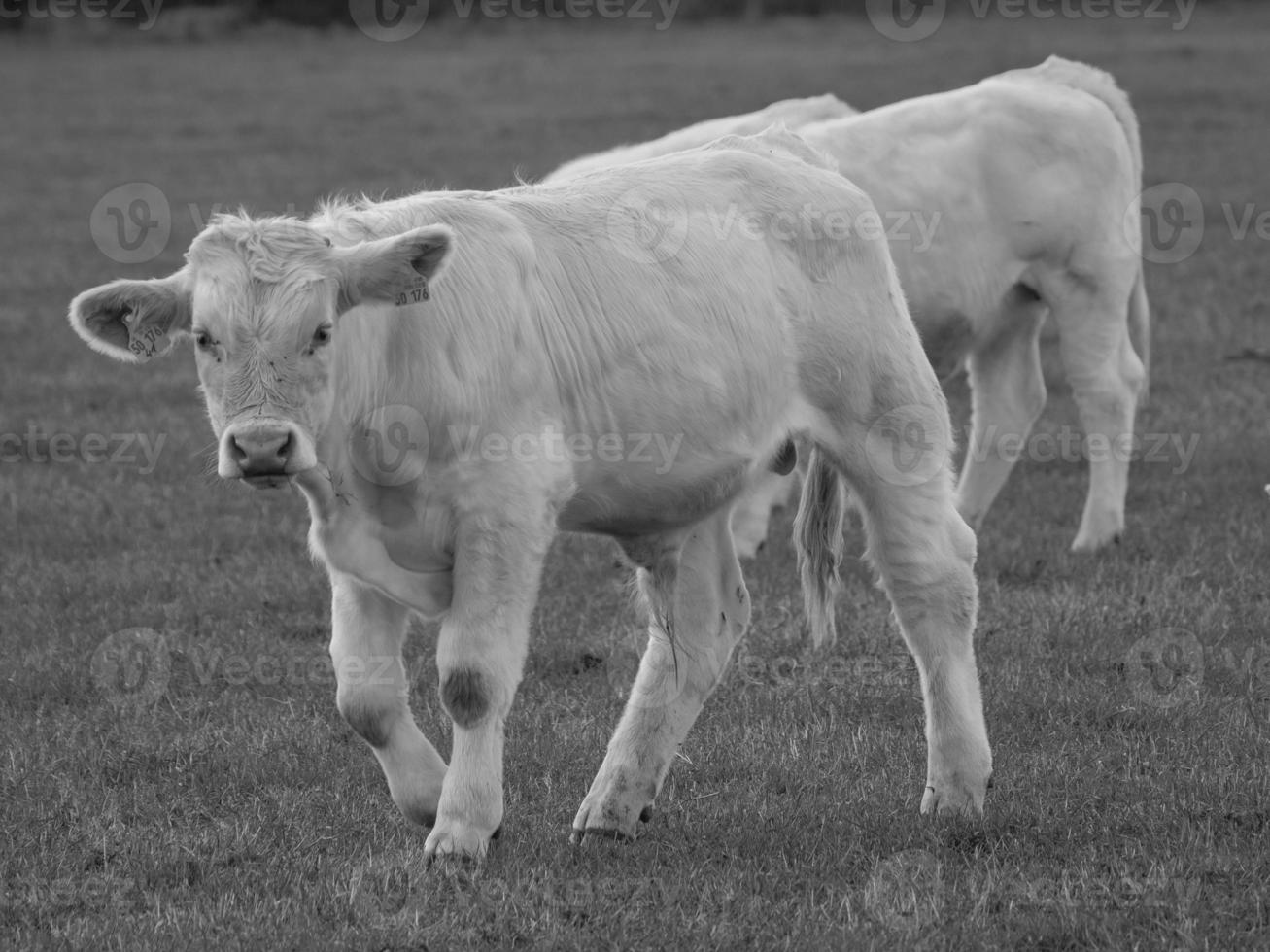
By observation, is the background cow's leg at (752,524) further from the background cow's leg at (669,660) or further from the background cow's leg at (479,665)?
the background cow's leg at (479,665)

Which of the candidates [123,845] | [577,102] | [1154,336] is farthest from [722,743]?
[577,102]

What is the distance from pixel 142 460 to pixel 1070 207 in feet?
18.2

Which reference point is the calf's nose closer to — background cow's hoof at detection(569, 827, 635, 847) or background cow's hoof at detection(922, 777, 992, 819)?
background cow's hoof at detection(569, 827, 635, 847)

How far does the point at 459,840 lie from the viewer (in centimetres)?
466

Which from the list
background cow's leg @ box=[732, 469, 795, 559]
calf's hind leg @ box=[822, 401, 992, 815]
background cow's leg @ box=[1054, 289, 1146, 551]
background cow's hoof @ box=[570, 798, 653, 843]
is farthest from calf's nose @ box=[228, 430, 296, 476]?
background cow's leg @ box=[1054, 289, 1146, 551]

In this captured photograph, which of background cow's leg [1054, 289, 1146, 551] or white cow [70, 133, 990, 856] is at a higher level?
white cow [70, 133, 990, 856]

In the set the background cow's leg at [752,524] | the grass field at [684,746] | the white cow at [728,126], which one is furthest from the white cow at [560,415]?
the white cow at [728,126]

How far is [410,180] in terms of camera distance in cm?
2288

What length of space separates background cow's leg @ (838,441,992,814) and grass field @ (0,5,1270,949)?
7.0 inches

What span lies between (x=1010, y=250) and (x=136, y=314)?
5549 mm

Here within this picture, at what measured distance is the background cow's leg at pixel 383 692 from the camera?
4.85 metres

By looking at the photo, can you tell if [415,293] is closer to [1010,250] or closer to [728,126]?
[1010,250]

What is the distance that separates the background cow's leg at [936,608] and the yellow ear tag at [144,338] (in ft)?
6.47

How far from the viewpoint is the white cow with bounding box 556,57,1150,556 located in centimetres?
903
